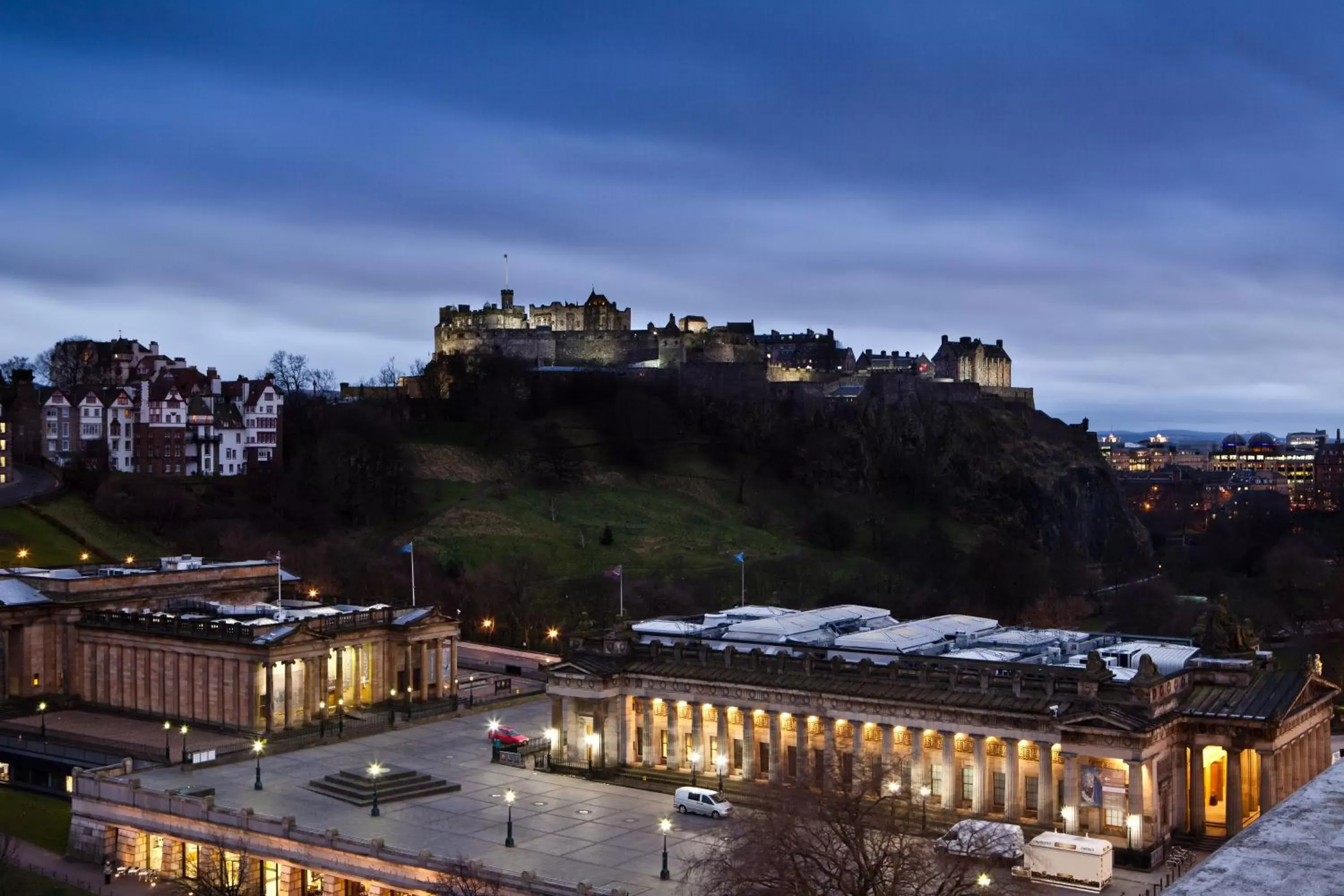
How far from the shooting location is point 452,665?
79.9m

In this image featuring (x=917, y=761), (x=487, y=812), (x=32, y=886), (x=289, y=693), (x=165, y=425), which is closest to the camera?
(x=32, y=886)

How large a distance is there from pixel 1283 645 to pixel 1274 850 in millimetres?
88097

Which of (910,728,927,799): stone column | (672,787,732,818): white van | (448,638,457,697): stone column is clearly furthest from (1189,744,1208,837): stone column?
(448,638,457,697): stone column

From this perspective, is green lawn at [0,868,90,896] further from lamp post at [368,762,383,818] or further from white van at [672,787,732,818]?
white van at [672,787,732,818]

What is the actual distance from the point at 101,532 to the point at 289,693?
53.0 metres

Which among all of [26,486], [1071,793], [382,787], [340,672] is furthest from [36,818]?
[26,486]

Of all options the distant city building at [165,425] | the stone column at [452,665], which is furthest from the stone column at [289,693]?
the distant city building at [165,425]

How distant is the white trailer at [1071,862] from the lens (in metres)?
45.2

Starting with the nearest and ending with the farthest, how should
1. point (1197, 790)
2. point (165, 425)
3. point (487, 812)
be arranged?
point (1197, 790) < point (487, 812) < point (165, 425)

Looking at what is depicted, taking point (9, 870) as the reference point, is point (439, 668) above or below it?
above

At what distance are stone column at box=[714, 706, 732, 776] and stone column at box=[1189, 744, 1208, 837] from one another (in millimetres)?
18520

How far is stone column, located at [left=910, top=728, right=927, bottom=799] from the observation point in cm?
5438

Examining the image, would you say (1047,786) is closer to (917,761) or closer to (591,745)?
(917,761)

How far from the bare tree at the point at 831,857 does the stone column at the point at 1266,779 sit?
40.5 ft
